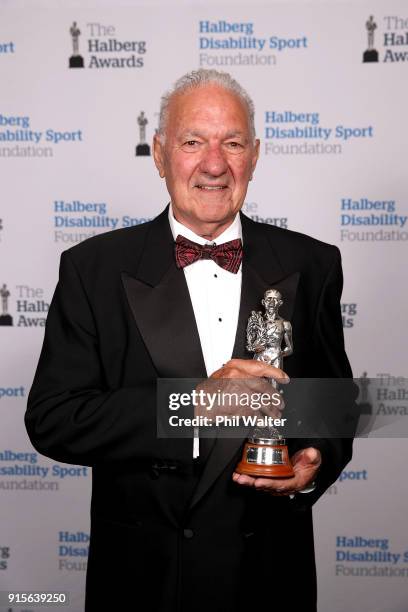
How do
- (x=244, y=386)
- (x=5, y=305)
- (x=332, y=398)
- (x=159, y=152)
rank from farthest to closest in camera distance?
(x=5, y=305) < (x=159, y=152) < (x=332, y=398) < (x=244, y=386)

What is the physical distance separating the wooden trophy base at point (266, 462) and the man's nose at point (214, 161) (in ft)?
2.68

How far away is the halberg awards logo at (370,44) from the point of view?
13.2 ft

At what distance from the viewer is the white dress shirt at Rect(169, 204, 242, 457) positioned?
2223 millimetres

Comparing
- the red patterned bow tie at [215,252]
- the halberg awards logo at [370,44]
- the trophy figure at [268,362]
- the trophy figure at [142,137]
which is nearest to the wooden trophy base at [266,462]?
the trophy figure at [268,362]

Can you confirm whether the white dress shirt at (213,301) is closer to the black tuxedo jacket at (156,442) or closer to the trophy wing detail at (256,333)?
the black tuxedo jacket at (156,442)

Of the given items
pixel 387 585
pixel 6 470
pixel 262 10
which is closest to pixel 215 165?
pixel 262 10

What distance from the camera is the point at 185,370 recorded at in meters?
2.13

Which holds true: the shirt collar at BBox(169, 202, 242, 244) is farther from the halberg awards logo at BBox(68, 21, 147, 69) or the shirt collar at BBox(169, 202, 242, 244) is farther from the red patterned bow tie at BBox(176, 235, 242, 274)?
the halberg awards logo at BBox(68, 21, 147, 69)

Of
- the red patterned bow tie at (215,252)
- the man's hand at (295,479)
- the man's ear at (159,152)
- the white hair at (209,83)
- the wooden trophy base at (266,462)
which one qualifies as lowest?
the man's hand at (295,479)

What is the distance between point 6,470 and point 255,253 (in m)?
2.58

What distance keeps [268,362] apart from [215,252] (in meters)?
0.46

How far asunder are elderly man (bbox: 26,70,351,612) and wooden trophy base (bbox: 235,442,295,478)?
0.03 metres

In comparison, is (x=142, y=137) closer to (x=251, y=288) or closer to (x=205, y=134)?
(x=205, y=134)

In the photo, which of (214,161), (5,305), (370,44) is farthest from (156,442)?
(370,44)
